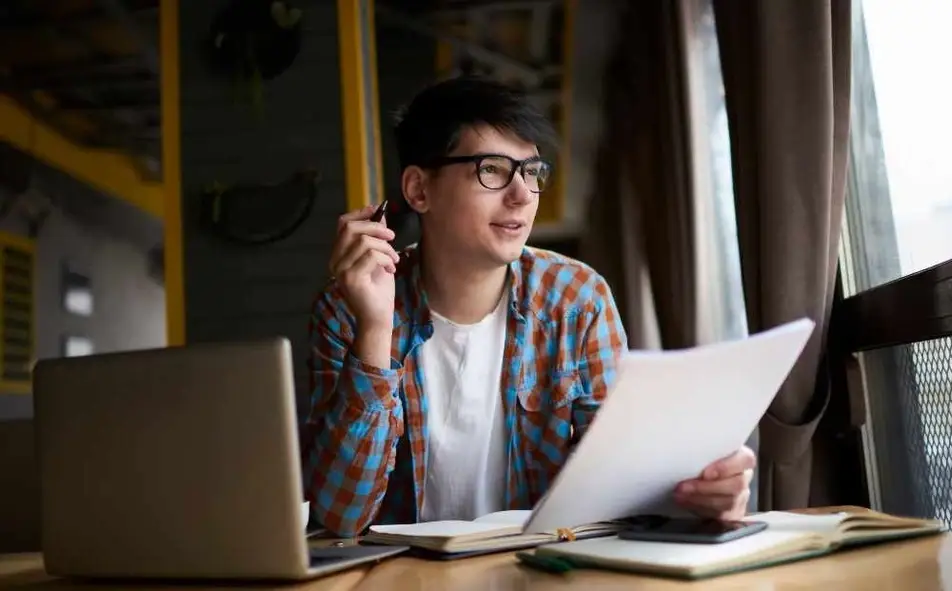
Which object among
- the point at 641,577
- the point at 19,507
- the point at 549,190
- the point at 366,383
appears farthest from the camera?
the point at 549,190

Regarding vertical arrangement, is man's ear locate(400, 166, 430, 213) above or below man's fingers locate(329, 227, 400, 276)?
above

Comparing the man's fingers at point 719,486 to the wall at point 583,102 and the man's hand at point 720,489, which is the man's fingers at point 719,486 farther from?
the wall at point 583,102

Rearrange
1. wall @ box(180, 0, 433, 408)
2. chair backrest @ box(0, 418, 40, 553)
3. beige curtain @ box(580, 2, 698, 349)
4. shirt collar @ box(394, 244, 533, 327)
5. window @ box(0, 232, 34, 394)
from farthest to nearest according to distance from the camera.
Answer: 1. window @ box(0, 232, 34, 394)
2. wall @ box(180, 0, 433, 408)
3. beige curtain @ box(580, 2, 698, 349)
4. shirt collar @ box(394, 244, 533, 327)
5. chair backrest @ box(0, 418, 40, 553)

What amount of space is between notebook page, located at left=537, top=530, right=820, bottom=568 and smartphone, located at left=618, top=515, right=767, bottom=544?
0.01 m

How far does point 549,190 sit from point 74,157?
2.03 m

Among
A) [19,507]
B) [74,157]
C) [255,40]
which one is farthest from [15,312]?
[19,507]

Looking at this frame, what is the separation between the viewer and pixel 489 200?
1.38m

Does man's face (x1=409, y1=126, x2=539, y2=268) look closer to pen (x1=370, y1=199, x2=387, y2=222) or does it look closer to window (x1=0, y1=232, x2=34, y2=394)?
pen (x1=370, y1=199, x2=387, y2=222)

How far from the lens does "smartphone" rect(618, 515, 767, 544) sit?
0.78 metres

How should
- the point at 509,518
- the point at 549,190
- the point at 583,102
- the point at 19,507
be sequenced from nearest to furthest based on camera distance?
the point at 509,518 → the point at 19,507 → the point at 549,190 → the point at 583,102

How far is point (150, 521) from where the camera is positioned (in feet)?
2.38

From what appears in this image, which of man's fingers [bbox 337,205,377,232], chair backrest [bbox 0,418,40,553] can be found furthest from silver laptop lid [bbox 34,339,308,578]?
chair backrest [bbox 0,418,40,553]

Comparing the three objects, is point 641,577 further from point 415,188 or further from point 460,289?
point 415,188

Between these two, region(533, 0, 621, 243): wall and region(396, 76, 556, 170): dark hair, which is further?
region(533, 0, 621, 243): wall
